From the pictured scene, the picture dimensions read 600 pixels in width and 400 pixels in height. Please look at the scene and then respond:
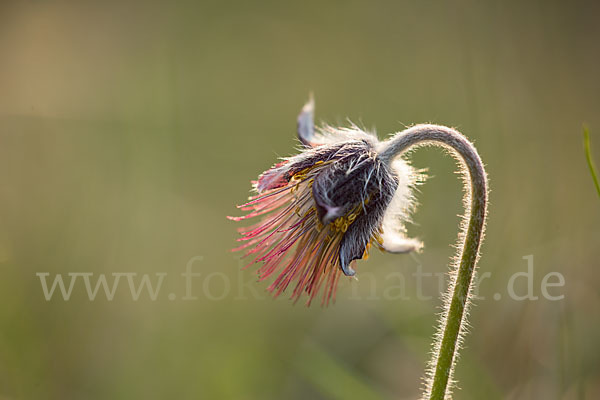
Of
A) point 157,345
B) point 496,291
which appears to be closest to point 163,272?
point 157,345

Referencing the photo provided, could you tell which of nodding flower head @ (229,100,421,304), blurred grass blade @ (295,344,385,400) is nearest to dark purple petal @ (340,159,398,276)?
nodding flower head @ (229,100,421,304)

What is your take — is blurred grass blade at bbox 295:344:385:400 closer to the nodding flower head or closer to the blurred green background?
the blurred green background

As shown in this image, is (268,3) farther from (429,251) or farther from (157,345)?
(157,345)

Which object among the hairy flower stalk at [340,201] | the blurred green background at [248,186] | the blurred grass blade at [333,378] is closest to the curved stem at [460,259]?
the hairy flower stalk at [340,201]

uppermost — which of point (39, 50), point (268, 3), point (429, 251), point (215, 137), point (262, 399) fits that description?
point (268, 3)

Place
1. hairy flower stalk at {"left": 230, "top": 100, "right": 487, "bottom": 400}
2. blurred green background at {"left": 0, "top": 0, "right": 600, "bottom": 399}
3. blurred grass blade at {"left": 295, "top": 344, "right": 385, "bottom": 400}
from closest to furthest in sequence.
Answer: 1. hairy flower stalk at {"left": 230, "top": 100, "right": 487, "bottom": 400}
2. blurred grass blade at {"left": 295, "top": 344, "right": 385, "bottom": 400}
3. blurred green background at {"left": 0, "top": 0, "right": 600, "bottom": 399}

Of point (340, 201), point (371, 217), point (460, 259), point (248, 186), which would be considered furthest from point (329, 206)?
point (248, 186)

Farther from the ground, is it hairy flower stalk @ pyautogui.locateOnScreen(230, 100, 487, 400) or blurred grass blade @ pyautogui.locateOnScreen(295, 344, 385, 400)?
hairy flower stalk @ pyautogui.locateOnScreen(230, 100, 487, 400)

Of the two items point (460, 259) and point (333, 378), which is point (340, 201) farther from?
point (333, 378)
